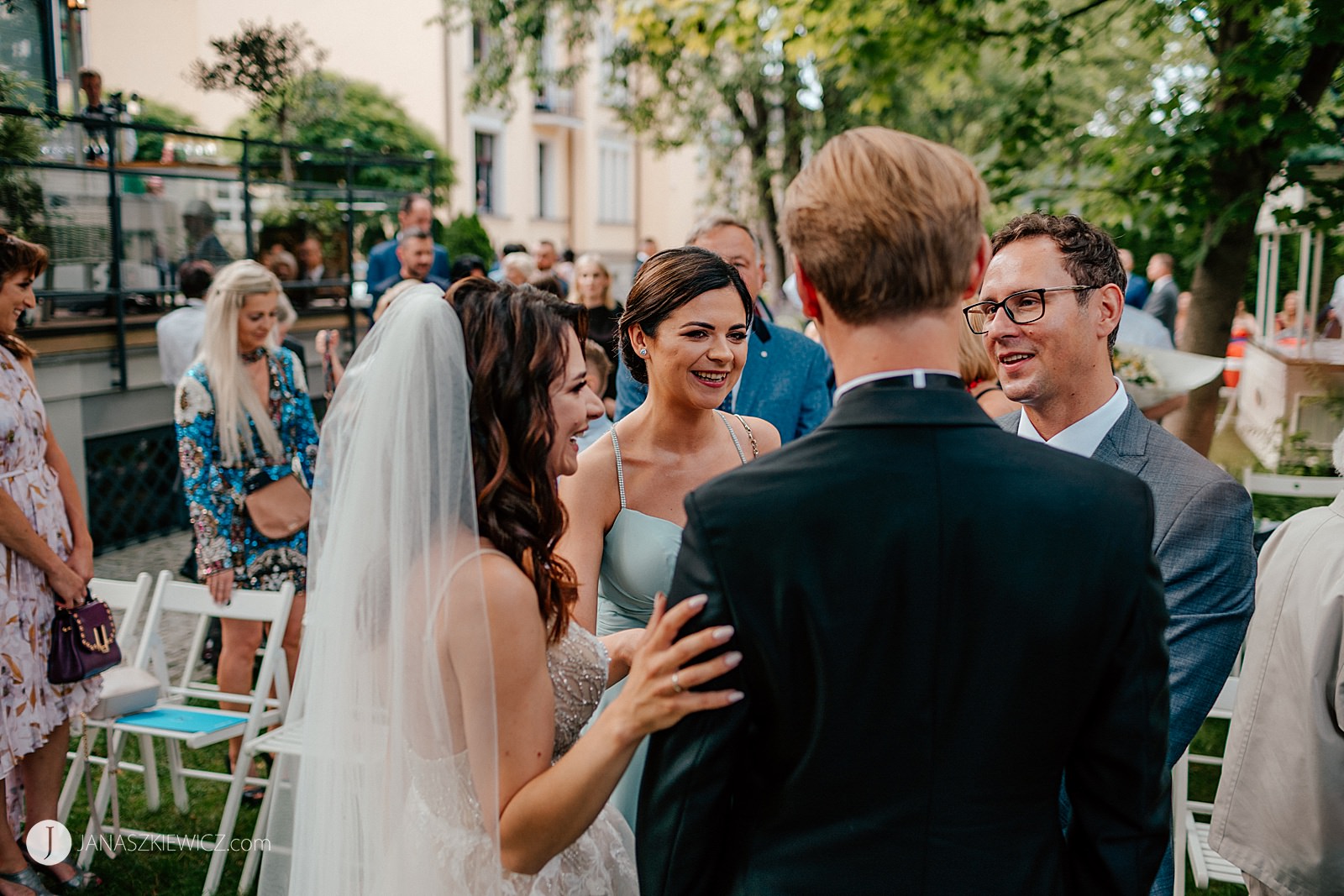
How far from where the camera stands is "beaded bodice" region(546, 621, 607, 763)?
2133mm

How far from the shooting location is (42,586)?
158 inches

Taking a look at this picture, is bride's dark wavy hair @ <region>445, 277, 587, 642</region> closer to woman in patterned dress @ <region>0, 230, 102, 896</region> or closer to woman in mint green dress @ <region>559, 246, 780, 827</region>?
woman in mint green dress @ <region>559, 246, 780, 827</region>

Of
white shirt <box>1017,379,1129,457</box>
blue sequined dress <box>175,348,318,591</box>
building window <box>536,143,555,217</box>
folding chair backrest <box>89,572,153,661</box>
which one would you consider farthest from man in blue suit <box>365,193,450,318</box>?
building window <box>536,143,555,217</box>

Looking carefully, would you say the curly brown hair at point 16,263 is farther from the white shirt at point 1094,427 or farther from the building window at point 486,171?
the building window at point 486,171

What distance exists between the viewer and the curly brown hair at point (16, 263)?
398 centimetres

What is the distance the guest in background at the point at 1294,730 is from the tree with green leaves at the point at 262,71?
44.7ft

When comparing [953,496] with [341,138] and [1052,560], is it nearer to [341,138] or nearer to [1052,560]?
[1052,560]

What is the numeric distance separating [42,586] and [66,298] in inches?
198

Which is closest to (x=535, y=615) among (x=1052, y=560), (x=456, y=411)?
(x=456, y=411)

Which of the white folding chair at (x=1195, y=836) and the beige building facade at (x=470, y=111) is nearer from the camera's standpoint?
the white folding chair at (x=1195, y=836)

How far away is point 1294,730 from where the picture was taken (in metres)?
2.54

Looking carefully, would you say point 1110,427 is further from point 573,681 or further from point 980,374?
point 980,374

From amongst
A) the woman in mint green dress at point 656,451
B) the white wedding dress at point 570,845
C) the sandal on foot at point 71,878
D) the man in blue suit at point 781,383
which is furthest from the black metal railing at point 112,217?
the white wedding dress at point 570,845

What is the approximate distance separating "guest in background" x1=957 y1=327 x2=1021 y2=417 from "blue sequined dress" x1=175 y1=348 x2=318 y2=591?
119 inches
